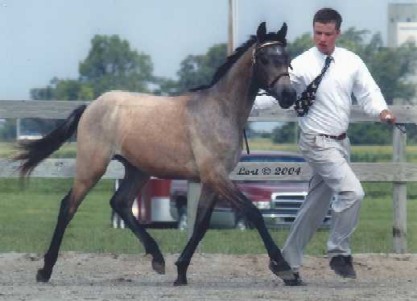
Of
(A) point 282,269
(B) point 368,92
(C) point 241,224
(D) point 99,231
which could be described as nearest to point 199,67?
(D) point 99,231

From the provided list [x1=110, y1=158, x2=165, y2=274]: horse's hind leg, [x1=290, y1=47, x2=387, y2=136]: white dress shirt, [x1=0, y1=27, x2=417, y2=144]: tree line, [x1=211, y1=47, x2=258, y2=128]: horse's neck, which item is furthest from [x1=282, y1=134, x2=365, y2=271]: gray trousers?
[x1=0, y1=27, x2=417, y2=144]: tree line

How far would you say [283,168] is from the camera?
13.1m

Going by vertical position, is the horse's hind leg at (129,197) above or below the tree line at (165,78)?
below

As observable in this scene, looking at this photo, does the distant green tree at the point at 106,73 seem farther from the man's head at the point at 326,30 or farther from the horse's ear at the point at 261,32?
the man's head at the point at 326,30

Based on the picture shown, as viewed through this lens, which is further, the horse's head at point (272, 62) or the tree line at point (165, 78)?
the tree line at point (165, 78)

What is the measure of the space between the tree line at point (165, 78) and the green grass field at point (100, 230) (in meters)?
0.66

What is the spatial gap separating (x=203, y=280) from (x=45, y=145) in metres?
1.63

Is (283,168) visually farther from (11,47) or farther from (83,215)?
(83,215)

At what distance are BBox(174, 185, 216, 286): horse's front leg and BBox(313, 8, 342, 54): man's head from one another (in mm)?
1319

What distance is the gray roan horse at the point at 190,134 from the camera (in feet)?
34.6

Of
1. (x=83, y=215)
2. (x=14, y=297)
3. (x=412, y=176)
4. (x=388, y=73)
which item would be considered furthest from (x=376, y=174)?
(x=83, y=215)

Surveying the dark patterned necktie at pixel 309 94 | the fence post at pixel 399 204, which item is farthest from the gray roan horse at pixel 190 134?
the fence post at pixel 399 204

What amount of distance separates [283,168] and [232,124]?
8.04 feet

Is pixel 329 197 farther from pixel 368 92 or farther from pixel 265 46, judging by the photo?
pixel 265 46
